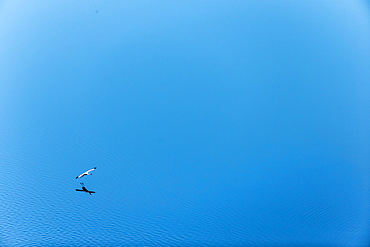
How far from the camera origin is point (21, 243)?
8.66 feet

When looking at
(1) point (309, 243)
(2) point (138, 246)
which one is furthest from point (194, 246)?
(1) point (309, 243)

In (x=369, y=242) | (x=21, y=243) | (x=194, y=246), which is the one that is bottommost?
(x=21, y=243)

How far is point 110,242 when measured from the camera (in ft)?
8.77

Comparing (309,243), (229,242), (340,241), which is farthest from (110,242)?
(340,241)

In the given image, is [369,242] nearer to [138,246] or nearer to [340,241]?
[340,241]

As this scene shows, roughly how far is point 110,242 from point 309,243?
1.51m

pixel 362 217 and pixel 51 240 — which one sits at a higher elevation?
pixel 362 217

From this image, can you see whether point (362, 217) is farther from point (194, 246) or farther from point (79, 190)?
point (79, 190)

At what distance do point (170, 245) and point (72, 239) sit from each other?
0.74 m

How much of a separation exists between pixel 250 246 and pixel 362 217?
0.88m

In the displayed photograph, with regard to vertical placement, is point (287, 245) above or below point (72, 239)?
above

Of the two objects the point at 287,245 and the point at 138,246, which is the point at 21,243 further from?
the point at 287,245

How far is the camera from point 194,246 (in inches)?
106

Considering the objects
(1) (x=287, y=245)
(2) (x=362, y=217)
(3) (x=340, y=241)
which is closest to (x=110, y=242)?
(1) (x=287, y=245)
